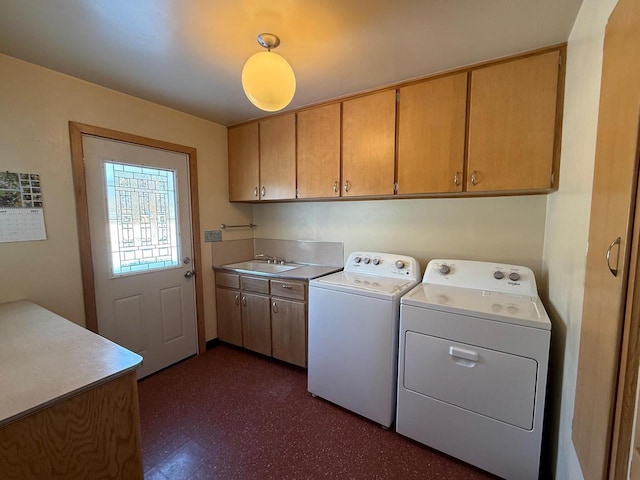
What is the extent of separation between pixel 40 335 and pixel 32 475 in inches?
24.8

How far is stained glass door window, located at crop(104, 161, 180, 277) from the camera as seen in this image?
7.19ft

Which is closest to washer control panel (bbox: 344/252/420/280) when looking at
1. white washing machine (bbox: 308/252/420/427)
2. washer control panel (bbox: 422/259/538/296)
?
white washing machine (bbox: 308/252/420/427)

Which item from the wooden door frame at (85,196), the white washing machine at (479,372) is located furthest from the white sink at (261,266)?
the white washing machine at (479,372)

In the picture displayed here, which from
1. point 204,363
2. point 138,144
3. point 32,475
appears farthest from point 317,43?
point 204,363

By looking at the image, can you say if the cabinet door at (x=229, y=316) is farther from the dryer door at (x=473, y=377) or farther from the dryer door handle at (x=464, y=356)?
the dryer door handle at (x=464, y=356)

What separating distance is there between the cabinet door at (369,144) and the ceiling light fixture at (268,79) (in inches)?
34.7

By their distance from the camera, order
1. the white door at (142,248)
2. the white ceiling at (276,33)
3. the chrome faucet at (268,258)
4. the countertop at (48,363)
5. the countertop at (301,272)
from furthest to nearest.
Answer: the chrome faucet at (268,258)
the countertop at (301,272)
the white door at (142,248)
the white ceiling at (276,33)
the countertop at (48,363)

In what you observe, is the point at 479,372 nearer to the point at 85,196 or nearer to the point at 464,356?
Result: the point at 464,356

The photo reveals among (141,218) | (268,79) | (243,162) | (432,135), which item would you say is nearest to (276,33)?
(268,79)

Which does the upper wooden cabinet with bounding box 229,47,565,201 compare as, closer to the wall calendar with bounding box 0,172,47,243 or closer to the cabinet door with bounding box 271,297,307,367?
the cabinet door with bounding box 271,297,307,367

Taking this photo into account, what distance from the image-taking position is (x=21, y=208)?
1.74 m

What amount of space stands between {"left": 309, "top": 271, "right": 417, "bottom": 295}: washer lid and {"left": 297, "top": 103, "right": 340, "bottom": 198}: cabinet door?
0.68m

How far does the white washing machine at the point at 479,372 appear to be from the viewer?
4.55 ft

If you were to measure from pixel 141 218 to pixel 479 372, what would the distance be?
261cm
